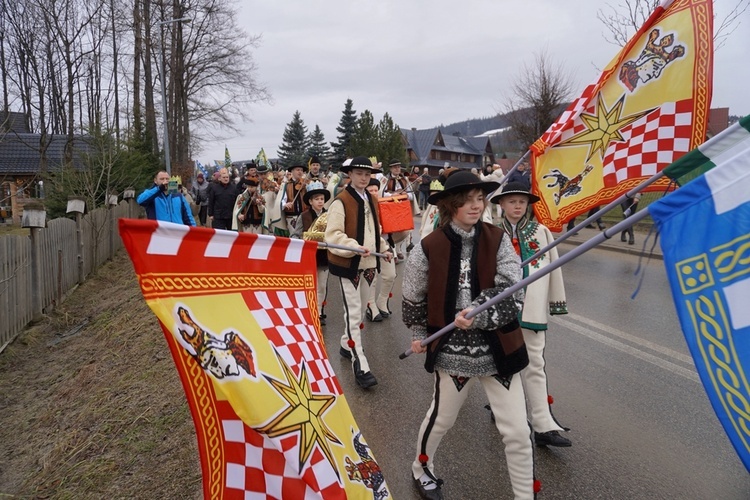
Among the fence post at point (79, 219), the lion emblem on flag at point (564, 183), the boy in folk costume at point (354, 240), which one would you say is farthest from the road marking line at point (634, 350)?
the fence post at point (79, 219)

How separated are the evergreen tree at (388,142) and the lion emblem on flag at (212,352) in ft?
175

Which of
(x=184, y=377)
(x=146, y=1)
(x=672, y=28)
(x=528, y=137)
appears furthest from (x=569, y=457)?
(x=146, y=1)

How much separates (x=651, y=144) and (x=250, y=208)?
709cm

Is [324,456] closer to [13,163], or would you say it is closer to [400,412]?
[400,412]

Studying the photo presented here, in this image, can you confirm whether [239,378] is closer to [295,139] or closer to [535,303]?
[535,303]

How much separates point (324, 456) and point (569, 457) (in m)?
2.11

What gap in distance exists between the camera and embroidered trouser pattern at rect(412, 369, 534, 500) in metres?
2.55

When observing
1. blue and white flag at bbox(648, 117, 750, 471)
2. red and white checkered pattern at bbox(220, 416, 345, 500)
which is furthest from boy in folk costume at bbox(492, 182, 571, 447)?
red and white checkered pattern at bbox(220, 416, 345, 500)

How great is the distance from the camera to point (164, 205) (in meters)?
7.43

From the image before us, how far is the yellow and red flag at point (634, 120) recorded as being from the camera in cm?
342

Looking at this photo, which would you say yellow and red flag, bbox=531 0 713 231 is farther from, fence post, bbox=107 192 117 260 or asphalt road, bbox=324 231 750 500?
fence post, bbox=107 192 117 260

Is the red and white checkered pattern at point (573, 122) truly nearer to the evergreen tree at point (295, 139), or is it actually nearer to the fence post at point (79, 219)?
the fence post at point (79, 219)

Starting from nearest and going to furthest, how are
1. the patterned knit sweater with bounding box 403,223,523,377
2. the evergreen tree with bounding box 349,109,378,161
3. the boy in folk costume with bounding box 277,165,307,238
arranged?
the patterned knit sweater with bounding box 403,223,523,377 → the boy in folk costume with bounding box 277,165,307,238 → the evergreen tree with bounding box 349,109,378,161

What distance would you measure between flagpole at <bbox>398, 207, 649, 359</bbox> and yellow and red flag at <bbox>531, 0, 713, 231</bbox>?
156 centimetres
